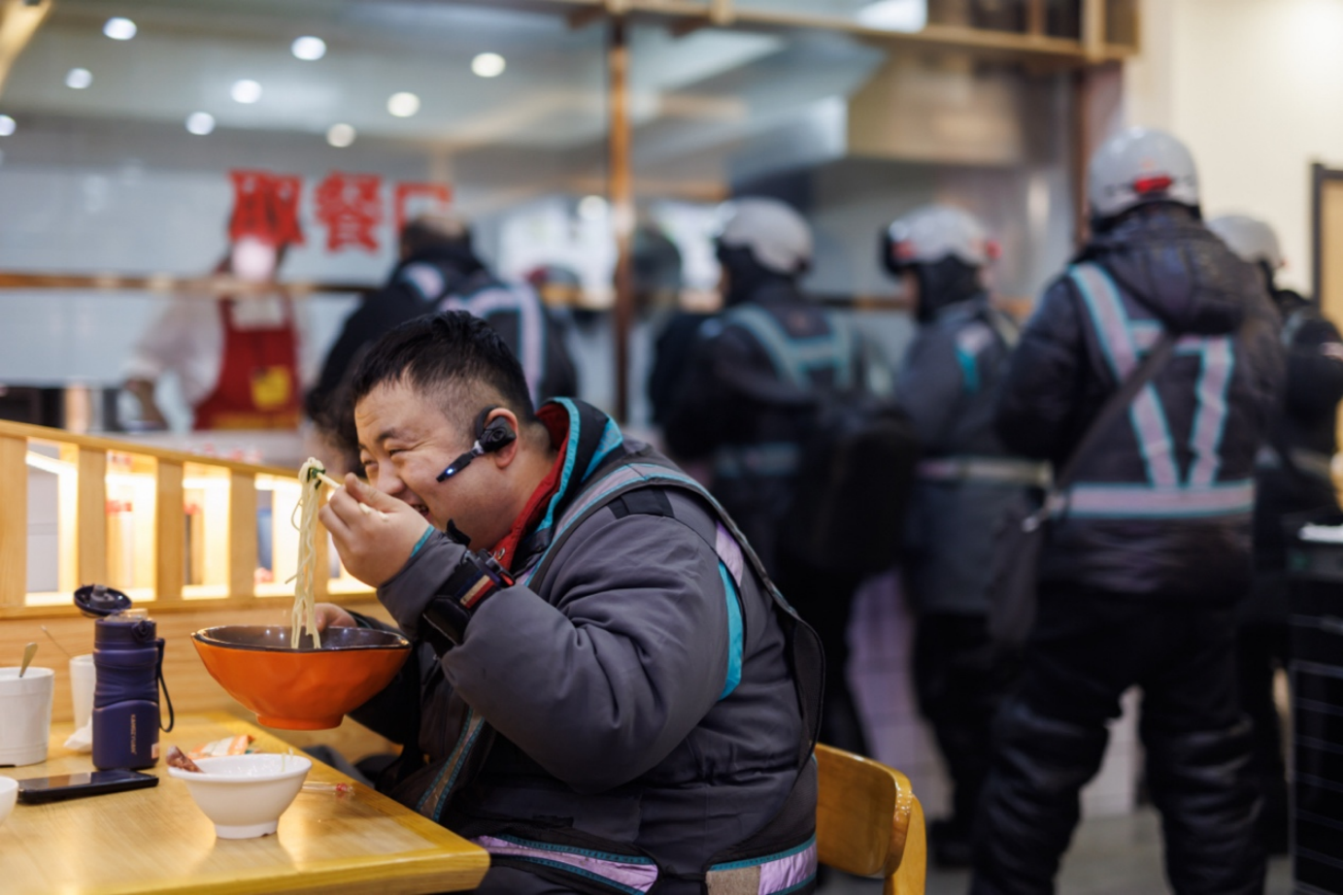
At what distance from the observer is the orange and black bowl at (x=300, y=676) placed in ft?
5.51

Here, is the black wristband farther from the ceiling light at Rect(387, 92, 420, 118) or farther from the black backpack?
the ceiling light at Rect(387, 92, 420, 118)

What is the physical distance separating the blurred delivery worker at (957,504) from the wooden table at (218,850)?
2.66m

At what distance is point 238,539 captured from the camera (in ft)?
7.44

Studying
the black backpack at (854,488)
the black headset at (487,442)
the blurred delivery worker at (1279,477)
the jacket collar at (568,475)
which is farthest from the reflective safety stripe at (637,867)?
the blurred delivery worker at (1279,477)

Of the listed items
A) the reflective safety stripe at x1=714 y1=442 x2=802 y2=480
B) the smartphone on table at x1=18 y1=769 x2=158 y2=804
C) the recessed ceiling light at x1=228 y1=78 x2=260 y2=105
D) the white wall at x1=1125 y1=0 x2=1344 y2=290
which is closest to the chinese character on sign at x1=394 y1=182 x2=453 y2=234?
the recessed ceiling light at x1=228 y1=78 x2=260 y2=105

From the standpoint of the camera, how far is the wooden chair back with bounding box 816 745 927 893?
5.39 feet

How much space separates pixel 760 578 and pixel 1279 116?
3.25 meters

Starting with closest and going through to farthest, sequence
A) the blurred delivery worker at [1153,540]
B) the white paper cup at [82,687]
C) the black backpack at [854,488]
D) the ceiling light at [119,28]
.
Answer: the white paper cup at [82,687]
the blurred delivery worker at [1153,540]
the black backpack at [854,488]
the ceiling light at [119,28]

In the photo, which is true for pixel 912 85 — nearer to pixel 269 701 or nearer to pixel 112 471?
pixel 112 471

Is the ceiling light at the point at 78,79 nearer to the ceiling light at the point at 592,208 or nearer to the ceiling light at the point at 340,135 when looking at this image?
the ceiling light at the point at 340,135

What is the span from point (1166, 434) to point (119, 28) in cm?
347

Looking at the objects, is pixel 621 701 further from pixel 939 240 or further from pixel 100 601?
pixel 939 240

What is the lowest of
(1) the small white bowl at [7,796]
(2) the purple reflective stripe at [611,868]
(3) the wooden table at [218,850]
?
(2) the purple reflective stripe at [611,868]

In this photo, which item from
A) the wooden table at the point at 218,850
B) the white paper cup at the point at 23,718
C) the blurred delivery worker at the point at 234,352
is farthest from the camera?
the blurred delivery worker at the point at 234,352
